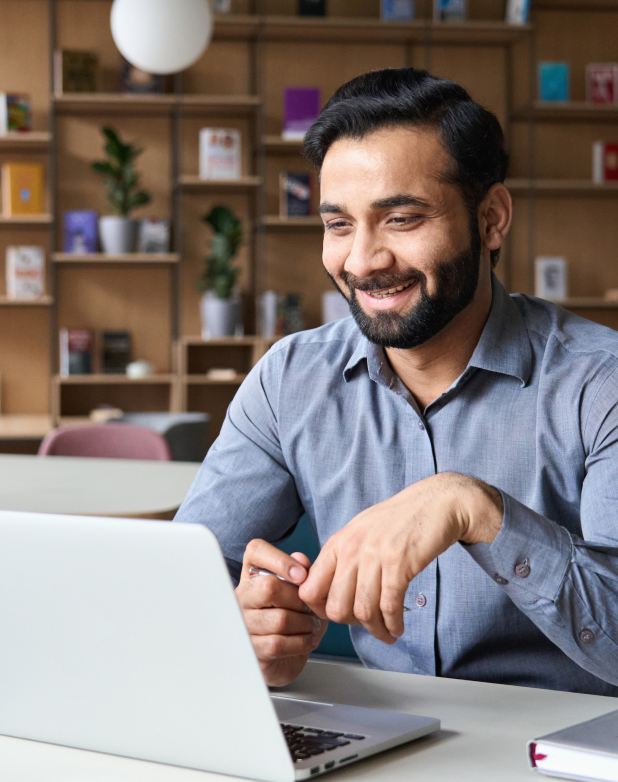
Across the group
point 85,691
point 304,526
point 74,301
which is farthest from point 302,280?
point 85,691

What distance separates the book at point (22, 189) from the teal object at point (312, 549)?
379cm

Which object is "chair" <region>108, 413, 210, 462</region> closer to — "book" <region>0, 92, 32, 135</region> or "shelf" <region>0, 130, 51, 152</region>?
"shelf" <region>0, 130, 51, 152</region>

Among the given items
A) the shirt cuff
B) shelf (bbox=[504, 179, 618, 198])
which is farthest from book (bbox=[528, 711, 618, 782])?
shelf (bbox=[504, 179, 618, 198])

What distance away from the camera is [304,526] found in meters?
1.52

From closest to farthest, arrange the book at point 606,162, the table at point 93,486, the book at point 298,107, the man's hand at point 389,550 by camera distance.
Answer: the man's hand at point 389,550, the table at point 93,486, the book at point 298,107, the book at point 606,162

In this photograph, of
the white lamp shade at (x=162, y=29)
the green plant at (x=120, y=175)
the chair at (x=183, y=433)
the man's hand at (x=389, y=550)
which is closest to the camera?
the man's hand at (x=389, y=550)

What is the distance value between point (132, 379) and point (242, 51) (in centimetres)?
192

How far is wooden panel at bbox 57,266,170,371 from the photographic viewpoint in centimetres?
509

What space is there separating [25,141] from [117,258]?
0.78 meters

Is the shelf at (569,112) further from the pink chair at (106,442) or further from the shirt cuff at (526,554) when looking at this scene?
the shirt cuff at (526,554)

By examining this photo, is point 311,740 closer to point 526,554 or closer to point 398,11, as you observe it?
point 526,554

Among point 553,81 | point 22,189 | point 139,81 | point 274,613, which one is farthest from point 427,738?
point 553,81

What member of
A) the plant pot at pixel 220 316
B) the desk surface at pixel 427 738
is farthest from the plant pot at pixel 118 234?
the desk surface at pixel 427 738

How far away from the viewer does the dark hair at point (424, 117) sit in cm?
125
